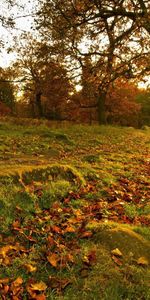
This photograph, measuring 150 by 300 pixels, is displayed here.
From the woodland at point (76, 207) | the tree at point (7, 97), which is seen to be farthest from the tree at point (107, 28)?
the tree at point (7, 97)

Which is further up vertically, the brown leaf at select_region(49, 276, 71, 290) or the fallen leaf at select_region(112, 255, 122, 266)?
the fallen leaf at select_region(112, 255, 122, 266)

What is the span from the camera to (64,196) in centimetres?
773

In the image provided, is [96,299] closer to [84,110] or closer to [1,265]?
[1,265]

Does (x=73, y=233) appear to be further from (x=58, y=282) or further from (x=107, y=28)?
(x=107, y=28)

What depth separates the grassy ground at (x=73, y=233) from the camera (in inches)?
182

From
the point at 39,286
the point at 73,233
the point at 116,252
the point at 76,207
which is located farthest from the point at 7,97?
the point at 39,286

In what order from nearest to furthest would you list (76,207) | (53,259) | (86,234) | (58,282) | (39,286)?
(39,286), (58,282), (53,259), (86,234), (76,207)

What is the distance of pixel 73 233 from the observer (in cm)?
597

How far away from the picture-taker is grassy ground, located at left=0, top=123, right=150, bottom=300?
182 inches

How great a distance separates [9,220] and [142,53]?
1399 cm

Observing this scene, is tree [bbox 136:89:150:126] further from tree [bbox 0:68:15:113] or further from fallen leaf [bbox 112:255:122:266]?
fallen leaf [bbox 112:255:122:266]

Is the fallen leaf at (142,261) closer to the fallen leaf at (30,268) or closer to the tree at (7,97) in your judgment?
the fallen leaf at (30,268)

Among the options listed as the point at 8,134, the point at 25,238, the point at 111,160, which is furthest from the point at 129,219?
the point at 8,134

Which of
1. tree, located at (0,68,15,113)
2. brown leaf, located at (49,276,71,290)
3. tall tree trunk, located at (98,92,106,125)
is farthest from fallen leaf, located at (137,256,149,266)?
tree, located at (0,68,15,113)
